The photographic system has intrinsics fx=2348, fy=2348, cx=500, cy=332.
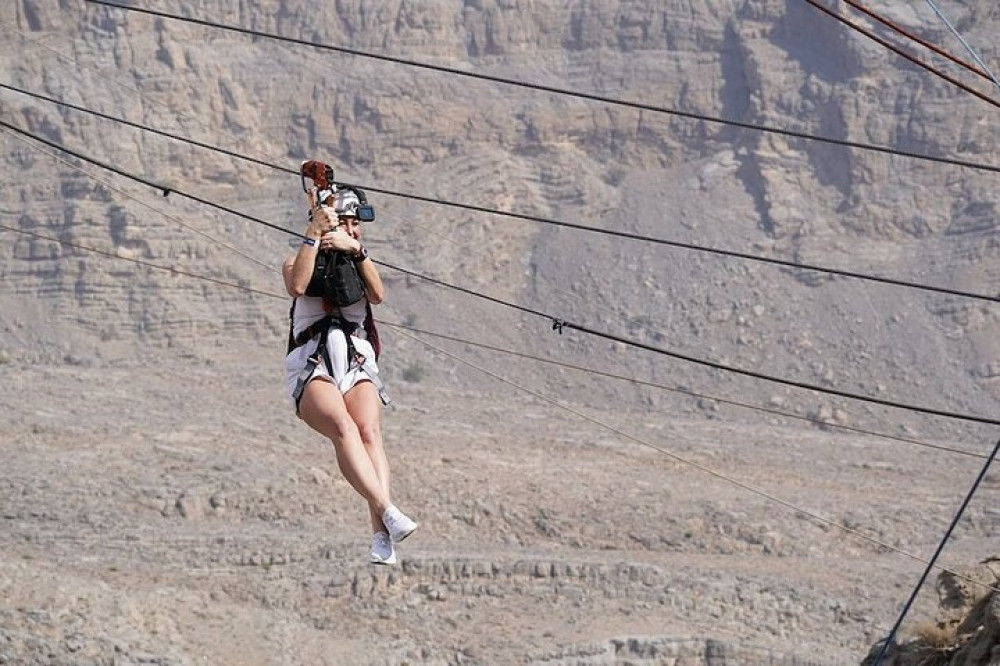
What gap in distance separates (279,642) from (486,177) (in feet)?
139

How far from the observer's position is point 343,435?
44.0ft

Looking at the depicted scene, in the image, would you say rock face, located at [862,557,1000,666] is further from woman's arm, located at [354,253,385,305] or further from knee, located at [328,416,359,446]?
knee, located at [328,416,359,446]

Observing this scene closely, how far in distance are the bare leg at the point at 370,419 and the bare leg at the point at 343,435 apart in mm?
46

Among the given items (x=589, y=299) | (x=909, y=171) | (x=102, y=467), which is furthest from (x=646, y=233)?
(x=102, y=467)

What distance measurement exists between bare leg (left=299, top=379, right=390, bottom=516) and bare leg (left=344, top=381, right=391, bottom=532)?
5 cm

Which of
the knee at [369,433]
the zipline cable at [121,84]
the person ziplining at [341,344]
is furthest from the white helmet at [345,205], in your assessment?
the zipline cable at [121,84]

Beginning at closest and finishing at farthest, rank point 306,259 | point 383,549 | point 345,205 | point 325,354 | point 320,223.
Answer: point 383,549 → point 306,259 → point 320,223 → point 325,354 → point 345,205

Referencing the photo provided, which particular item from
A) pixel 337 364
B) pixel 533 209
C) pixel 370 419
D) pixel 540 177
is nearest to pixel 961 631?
pixel 370 419

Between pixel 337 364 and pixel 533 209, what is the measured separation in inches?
2830

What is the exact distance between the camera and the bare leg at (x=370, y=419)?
533 inches

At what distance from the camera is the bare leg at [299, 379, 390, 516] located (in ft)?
43.6

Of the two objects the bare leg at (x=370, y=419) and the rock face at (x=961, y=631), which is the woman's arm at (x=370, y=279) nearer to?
the bare leg at (x=370, y=419)

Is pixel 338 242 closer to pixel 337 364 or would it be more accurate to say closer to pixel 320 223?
pixel 320 223

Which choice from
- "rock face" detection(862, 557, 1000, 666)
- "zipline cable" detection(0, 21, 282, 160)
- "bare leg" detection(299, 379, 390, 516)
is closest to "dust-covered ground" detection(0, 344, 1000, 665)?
"zipline cable" detection(0, 21, 282, 160)
